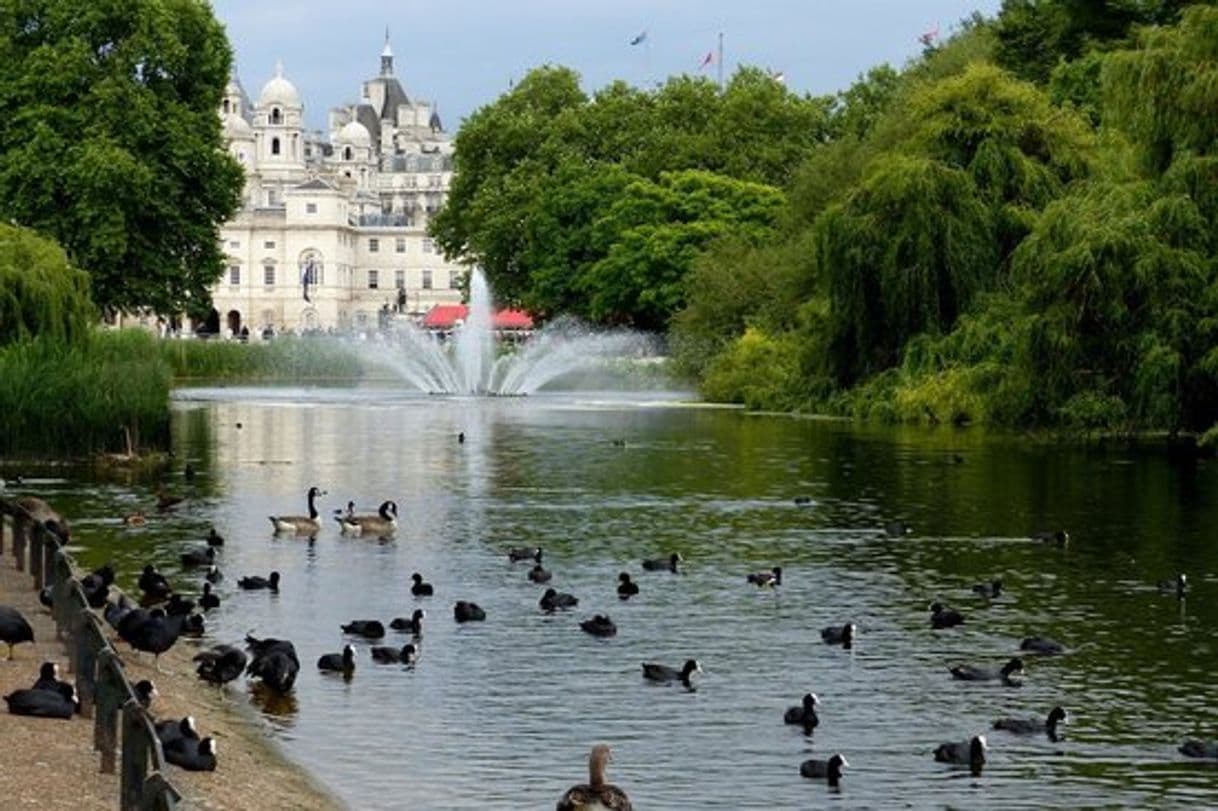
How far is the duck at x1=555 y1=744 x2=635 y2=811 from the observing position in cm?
1324

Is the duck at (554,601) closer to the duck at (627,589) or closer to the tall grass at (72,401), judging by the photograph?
the duck at (627,589)

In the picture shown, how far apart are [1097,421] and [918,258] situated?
9.18m

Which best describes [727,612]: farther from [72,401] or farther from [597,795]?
[72,401]

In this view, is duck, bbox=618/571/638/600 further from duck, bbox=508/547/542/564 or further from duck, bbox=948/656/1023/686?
duck, bbox=948/656/1023/686

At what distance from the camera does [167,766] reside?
13922 millimetres

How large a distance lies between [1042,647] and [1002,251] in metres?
34.0

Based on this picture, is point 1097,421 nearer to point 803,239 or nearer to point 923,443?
point 923,443

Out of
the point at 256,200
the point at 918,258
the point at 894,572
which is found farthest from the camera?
the point at 256,200

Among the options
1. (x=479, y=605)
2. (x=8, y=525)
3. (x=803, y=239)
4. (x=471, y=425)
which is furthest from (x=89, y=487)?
(x=803, y=239)

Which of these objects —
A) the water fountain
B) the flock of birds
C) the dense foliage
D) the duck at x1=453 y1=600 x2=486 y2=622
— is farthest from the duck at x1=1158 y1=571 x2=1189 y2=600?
the water fountain

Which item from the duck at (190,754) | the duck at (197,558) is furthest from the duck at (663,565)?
the duck at (190,754)

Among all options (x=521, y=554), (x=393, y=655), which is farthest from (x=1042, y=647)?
(x=521, y=554)

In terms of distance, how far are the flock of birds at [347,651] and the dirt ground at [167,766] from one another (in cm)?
19

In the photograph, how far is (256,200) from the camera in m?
196
